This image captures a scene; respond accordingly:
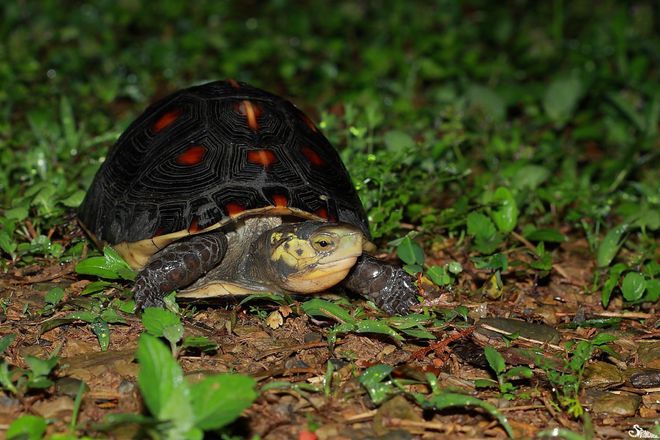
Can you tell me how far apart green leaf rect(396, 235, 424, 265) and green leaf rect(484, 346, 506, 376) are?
96 centimetres

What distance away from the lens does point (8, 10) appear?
8.73m

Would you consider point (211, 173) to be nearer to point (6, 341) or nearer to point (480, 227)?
point (6, 341)

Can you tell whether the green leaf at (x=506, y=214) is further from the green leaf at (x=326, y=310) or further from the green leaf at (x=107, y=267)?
the green leaf at (x=107, y=267)

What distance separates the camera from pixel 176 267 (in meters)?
3.81

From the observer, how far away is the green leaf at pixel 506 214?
15.4 feet

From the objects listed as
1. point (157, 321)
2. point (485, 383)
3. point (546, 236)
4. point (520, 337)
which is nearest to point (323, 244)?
point (157, 321)

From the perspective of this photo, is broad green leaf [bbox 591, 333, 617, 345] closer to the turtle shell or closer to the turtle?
the turtle

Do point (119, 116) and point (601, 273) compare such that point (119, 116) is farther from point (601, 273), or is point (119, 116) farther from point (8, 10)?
point (601, 273)

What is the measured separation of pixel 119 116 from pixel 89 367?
419 centimetres

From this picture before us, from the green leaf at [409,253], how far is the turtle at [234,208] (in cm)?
17

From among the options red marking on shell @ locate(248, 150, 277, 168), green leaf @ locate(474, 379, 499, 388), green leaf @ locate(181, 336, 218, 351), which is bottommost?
green leaf @ locate(474, 379, 499, 388)

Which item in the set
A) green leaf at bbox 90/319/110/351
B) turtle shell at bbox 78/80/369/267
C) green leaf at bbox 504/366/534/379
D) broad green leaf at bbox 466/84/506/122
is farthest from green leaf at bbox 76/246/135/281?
broad green leaf at bbox 466/84/506/122

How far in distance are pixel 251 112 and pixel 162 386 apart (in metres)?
2.00

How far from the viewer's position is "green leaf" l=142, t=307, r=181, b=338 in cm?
324
